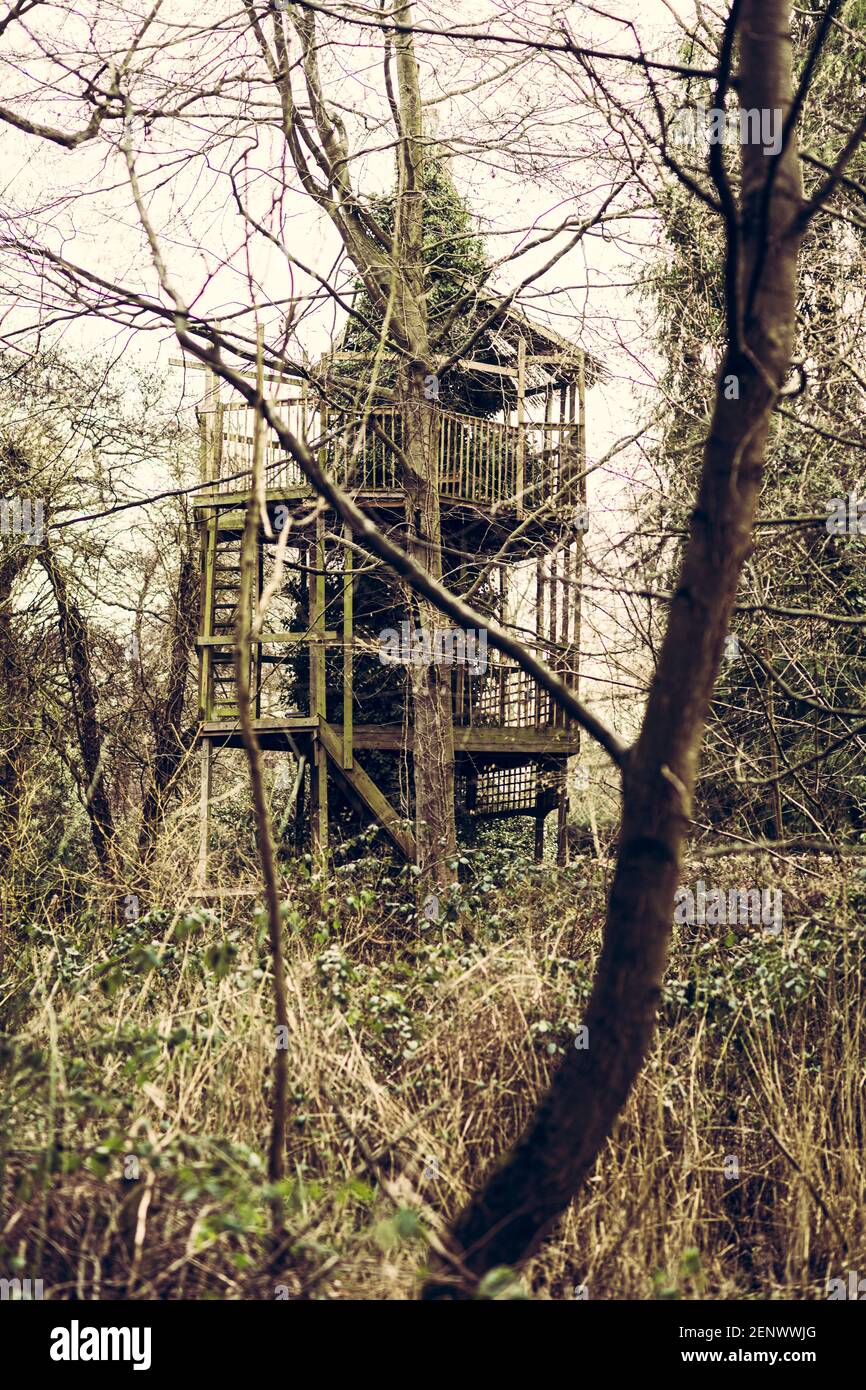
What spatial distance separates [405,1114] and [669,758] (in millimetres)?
2073

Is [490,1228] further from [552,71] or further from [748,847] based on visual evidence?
[552,71]

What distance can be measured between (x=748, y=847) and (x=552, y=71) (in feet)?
20.6

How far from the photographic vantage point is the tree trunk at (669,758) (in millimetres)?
3355

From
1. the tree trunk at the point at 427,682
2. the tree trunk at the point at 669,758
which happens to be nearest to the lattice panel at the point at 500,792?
the tree trunk at the point at 427,682

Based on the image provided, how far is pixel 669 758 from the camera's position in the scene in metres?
3.41

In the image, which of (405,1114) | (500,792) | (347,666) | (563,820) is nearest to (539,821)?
(500,792)

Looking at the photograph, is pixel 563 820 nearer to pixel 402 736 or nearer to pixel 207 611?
pixel 402 736

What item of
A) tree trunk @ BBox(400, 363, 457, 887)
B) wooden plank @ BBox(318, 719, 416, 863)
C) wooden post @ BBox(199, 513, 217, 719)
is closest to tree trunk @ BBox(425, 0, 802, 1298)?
tree trunk @ BBox(400, 363, 457, 887)

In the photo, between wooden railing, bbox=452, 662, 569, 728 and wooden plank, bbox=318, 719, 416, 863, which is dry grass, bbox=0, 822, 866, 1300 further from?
wooden railing, bbox=452, 662, 569, 728

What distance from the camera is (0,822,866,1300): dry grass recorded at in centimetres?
349

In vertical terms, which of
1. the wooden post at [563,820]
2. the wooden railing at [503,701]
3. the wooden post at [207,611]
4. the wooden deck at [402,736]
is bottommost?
the wooden post at [563,820]

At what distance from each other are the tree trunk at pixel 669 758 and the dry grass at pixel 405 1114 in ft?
0.97

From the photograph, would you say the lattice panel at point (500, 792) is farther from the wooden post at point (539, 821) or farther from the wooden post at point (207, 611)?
the wooden post at point (207, 611)
